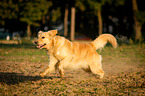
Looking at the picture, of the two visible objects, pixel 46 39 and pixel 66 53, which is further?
pixel 66 53

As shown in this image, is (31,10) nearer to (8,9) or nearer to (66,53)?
(8,9)

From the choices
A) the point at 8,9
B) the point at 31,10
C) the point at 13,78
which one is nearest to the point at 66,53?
the point at 13,78

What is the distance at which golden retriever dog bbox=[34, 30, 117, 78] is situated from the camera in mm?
5845

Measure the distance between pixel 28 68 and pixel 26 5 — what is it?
25716 millimetres

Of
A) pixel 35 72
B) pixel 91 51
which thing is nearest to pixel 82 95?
pixel 91 51

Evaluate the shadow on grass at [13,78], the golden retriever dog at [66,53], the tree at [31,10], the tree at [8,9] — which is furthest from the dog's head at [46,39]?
the tree at [8,9]

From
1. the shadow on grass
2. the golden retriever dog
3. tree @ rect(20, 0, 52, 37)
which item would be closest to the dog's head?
the golden retriever dog

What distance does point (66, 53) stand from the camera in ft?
19.6

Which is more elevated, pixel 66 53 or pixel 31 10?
pixel 31 10

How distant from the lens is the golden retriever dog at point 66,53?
5.85 m

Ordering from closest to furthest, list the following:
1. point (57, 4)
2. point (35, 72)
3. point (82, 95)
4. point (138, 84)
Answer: point (82, 95)
point (138, 84)
point (35, 72)
point (57, 4)

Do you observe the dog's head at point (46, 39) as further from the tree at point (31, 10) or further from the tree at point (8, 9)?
the tree at point (8, 9)

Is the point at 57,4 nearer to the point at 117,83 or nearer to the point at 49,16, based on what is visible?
the point at 49,16

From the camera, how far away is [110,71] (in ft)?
24.5
